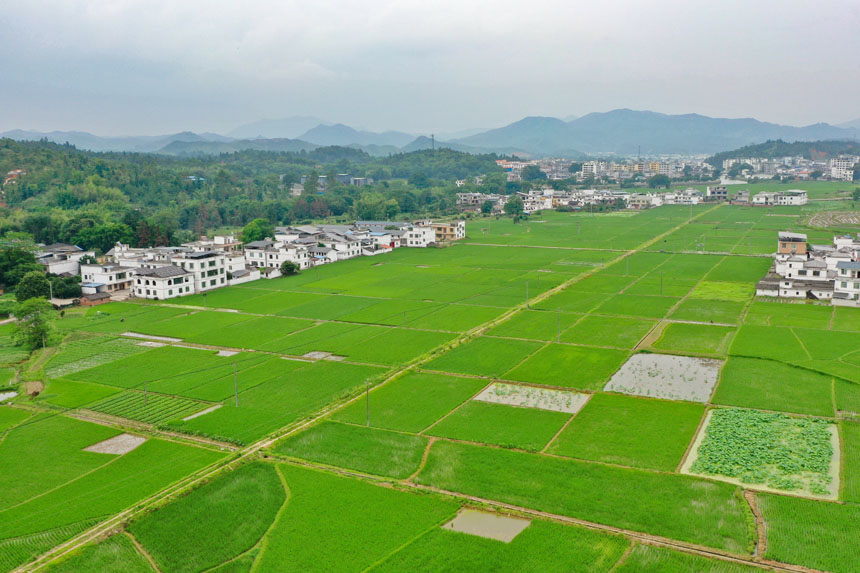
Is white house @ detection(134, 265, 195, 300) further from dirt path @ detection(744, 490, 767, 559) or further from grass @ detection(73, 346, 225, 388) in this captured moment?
dirt path @ detection(744, 490, 767, 559)

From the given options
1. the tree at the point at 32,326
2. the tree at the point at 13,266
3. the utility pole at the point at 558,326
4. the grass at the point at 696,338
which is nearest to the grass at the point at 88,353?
the tree at the point at 32,326

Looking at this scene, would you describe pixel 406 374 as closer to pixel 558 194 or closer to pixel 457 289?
pixel 457 289

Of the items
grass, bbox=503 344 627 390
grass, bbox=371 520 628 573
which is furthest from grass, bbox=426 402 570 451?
grass, bbox=371 520 628 573

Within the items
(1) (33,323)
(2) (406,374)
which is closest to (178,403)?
(2) (406,374)

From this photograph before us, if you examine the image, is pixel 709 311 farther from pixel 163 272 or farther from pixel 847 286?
pixel 163 272

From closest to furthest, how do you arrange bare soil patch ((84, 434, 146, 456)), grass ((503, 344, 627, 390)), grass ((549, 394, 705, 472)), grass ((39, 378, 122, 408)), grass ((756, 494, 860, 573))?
grass ((756, 494, 860, 573)), grass ((549, 394, 705, 472)), bare soil patch ((84, 434, 146, 456)), grass ((39, 378, 122, 408)), grass ((503, 344, 627, 390))

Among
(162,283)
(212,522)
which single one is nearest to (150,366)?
(212,522)

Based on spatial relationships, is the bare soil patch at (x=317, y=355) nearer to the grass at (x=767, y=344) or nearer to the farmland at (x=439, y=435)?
the farmland at (x=439, y=435)

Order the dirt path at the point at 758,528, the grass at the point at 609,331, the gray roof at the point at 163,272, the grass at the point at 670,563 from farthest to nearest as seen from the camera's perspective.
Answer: the gray roof at the point at 163,272
the grass at the point at 609,331
the dirt path at the point at 758,528
the grass at the point at 670,563
